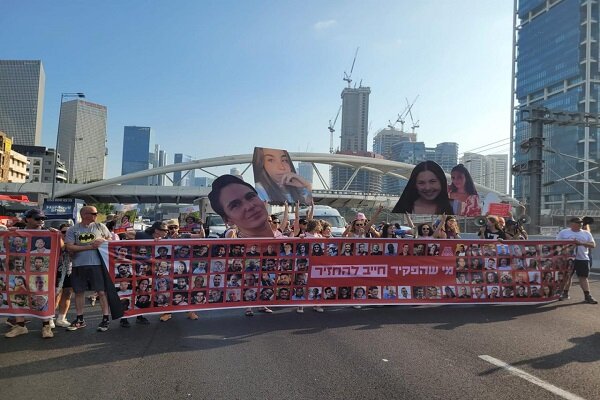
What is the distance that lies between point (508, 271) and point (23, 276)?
24.9 ft

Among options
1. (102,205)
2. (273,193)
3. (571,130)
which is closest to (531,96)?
(571,130)

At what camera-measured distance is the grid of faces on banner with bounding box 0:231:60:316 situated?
20.7ft

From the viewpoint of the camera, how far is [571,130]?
11075cm

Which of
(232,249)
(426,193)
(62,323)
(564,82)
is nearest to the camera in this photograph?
(62,323)

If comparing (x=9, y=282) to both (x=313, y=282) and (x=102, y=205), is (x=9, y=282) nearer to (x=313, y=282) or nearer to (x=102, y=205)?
(x=313, y=282)

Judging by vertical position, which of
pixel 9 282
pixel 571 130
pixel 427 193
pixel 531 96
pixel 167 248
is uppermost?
pixel 531 96

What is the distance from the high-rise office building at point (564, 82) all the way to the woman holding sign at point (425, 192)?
333 ft

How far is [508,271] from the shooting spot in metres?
8.25

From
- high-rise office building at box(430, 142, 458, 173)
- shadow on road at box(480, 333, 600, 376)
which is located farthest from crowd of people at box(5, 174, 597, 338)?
→ high-rise office building at box(430, 142, 458, 173)

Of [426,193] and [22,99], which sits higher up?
[22,99]

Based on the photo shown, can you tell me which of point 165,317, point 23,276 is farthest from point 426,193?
point 23,276

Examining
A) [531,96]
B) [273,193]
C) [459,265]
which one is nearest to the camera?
[459,265]

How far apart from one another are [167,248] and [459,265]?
189 inches

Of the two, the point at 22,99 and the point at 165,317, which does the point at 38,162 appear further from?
the point at 165,317
